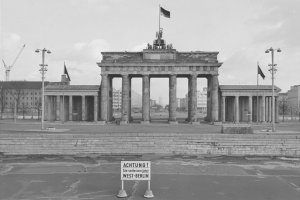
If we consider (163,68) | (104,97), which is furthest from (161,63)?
(104,97)

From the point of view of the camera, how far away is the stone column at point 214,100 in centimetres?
7856

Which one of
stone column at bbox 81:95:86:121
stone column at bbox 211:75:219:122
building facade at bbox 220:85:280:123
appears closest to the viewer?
stone column at bbox 211:75:219:122

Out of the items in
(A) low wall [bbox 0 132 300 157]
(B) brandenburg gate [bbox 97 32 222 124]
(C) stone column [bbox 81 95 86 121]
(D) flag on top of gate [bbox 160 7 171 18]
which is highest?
(D) flag on top of gate [bbox 160 7 171 18]

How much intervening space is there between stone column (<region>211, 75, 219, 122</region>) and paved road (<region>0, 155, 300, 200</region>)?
146 ft

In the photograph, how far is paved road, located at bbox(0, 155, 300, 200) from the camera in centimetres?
1983

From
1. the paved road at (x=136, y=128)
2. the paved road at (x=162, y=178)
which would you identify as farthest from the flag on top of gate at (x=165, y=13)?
the paved road at (x=162, y=178)

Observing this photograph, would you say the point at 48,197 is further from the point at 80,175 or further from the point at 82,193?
the point at 80,175

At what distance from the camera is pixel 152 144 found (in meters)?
38.2

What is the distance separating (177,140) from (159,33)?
47987mm

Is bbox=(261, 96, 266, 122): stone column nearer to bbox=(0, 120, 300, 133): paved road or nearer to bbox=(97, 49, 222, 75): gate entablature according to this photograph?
bbox=(97, 49, 222, 75): gate entablature

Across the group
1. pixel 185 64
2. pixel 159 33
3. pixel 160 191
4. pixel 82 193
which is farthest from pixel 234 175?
pixel 159 33

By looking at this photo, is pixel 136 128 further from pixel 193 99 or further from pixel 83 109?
pixel 83 109

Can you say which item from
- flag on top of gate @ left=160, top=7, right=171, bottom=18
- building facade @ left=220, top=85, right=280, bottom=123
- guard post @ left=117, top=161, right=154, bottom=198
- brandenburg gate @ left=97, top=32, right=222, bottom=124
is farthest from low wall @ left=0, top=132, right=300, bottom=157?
flag on top of gate @ left=160, top=7, right=171, bottom=18

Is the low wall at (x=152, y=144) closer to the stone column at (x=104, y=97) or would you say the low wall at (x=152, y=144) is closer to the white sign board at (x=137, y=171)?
the white sign board at (x=137, y=171)
